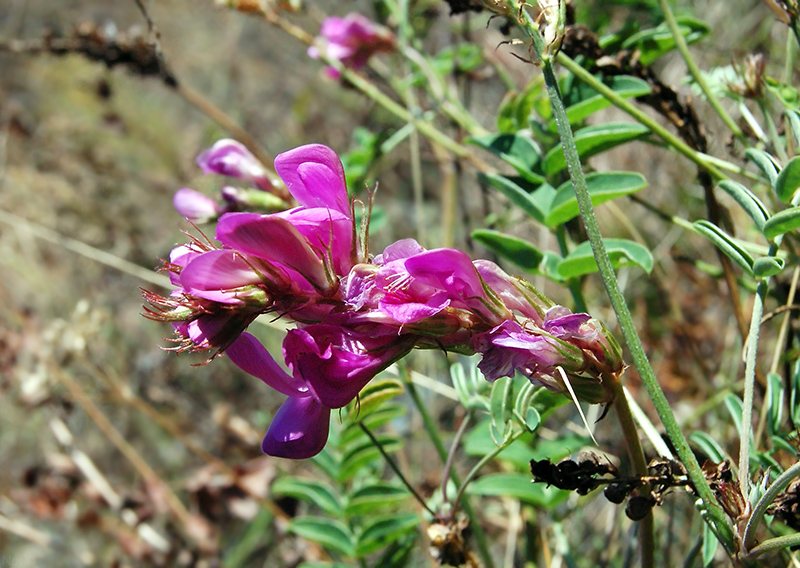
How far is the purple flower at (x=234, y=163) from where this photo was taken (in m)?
1.16

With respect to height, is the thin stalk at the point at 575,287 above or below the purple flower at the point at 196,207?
above

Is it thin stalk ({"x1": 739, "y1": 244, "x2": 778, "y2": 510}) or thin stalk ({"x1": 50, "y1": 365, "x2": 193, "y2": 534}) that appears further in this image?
thin stalk ({"x1": 50, "y1": 365, "x2": 193, "y2": 534})

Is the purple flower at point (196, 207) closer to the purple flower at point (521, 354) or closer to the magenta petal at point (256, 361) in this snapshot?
the magenta petal at point (256, 361)

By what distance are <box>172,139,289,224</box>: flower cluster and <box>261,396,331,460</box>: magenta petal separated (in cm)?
58

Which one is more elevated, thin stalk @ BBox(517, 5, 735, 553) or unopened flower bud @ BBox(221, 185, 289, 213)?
thin stalk @ BBox(517, 5, 735, 553)

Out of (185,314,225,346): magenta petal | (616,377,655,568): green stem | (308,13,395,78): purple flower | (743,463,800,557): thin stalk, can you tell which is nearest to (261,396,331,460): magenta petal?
(185,314,225,346): magenta petal

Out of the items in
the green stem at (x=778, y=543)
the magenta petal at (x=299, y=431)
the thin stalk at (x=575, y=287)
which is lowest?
the magenta petal at (x=299, y=431)

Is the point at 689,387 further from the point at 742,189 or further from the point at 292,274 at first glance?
the point at 292,274

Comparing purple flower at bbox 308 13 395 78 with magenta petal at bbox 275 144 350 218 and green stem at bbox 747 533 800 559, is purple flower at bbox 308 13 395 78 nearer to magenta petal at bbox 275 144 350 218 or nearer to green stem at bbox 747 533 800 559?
magenta petal at bbox 275 144 350 218

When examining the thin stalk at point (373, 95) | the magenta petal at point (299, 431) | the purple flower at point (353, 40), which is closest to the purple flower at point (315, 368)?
the magenta petal at point (299, 431)

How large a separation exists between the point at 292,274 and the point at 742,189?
20.2 inches

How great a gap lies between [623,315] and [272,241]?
309 mm

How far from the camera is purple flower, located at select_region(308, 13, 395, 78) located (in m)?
1.63

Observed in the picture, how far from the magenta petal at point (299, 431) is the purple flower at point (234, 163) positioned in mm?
589
